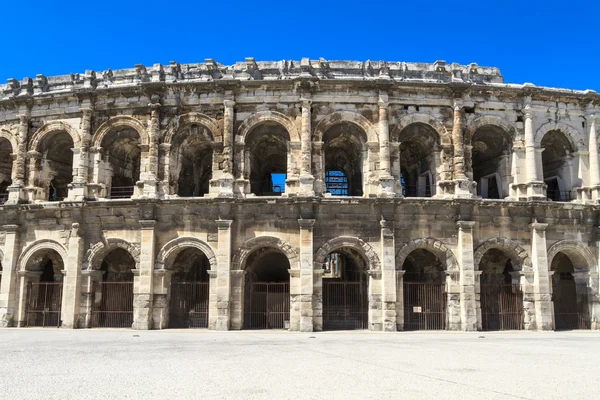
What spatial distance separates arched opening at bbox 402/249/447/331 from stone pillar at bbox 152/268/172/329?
7.56m

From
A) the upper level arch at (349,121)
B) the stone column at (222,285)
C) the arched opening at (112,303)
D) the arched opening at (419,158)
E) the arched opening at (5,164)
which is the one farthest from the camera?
the arched opening at (5,164)

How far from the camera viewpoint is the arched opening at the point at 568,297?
55.2ft

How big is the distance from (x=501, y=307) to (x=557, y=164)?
5873mm

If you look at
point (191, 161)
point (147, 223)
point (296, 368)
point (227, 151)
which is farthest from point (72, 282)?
point (296, 368)

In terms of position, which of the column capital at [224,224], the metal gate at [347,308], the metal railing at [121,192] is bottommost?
the metal gate at [347,308]

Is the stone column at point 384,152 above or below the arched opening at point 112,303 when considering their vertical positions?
above

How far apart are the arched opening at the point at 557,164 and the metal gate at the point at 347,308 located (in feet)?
25.8

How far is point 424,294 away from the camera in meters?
16.9

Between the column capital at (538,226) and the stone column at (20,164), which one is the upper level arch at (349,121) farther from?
the stone column at (20,164)

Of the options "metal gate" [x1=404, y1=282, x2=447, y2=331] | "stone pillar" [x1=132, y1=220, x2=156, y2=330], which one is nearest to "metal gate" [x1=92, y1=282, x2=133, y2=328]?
"stone pillar" [x1=132, y1=220, x2=156, y2=330]

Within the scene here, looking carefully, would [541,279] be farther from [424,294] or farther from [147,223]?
[147,223]

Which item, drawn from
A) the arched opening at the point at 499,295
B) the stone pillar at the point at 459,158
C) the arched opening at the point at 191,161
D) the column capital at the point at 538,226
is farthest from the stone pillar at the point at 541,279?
the arched opening at the point at 191,161

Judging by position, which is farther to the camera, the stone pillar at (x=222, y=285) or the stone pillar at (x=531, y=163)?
the stone pillar at (x=531, y=163)

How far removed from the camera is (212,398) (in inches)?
229
